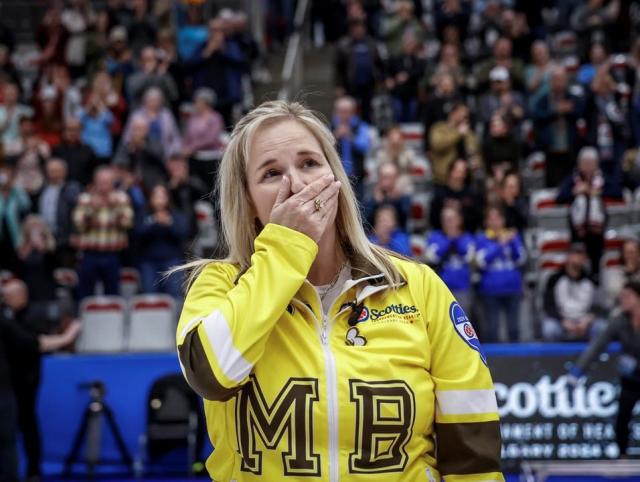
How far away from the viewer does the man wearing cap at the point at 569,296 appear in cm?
1130

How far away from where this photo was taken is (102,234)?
40.4 ft

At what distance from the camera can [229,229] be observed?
2.92m

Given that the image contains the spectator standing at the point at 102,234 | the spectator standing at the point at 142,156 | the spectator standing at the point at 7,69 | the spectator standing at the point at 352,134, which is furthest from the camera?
the spectator standing at the point at 7,69

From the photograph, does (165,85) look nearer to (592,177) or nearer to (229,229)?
(592,177)

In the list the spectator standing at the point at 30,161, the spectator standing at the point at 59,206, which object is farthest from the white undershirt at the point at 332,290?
the spectator standing at the point at 30,161

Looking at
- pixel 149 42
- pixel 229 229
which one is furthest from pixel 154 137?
pixel 229 229

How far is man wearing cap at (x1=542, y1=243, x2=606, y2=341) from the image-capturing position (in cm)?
1130

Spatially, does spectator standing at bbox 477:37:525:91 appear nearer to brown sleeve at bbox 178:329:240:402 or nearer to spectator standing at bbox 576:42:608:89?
spectator standing at bbox 576:42:608:89

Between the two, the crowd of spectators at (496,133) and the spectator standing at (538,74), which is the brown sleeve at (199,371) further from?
the spectator standing at (538,74)

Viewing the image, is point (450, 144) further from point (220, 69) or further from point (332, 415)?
point (332, 415)

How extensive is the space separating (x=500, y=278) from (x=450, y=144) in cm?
298

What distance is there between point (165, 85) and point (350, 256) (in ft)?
43.0

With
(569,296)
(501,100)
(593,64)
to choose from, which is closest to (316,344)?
(569,296)

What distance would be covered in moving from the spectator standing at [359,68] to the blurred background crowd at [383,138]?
34 mm
